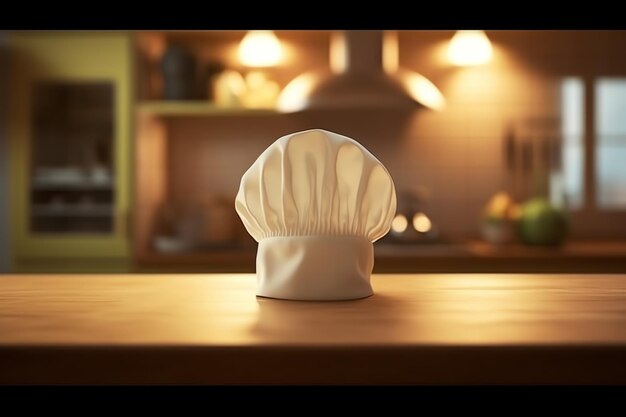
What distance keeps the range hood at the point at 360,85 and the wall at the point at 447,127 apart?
62cm

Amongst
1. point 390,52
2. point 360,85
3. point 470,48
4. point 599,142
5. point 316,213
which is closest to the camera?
point 316,213

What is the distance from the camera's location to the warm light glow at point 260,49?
299 cm

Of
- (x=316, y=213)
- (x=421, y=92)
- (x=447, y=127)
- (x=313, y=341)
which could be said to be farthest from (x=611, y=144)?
(x=313, y=341)

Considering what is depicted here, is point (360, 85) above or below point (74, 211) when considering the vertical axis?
above

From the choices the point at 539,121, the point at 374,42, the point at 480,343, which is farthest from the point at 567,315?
the point at 539,121

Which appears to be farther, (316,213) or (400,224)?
(400,224)

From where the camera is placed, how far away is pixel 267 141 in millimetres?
3062

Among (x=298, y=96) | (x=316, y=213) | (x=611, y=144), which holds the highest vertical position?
(x=298, y=96)

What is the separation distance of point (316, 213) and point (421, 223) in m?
2.07

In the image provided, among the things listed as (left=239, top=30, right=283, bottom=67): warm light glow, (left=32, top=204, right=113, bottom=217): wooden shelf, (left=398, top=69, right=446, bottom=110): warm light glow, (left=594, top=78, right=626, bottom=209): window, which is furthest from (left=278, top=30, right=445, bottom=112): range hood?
(left=594, top=78, right=626, bottom=209): window

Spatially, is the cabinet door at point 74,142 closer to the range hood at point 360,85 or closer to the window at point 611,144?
the range hood at point 360,85

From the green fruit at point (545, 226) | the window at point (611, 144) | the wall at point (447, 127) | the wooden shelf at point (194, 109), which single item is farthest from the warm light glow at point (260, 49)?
the window at point (611, 144)

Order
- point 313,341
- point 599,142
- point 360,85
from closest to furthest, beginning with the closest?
point 313,341 < point 360,85 < point 599,142

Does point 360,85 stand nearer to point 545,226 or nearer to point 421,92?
point 421,92
